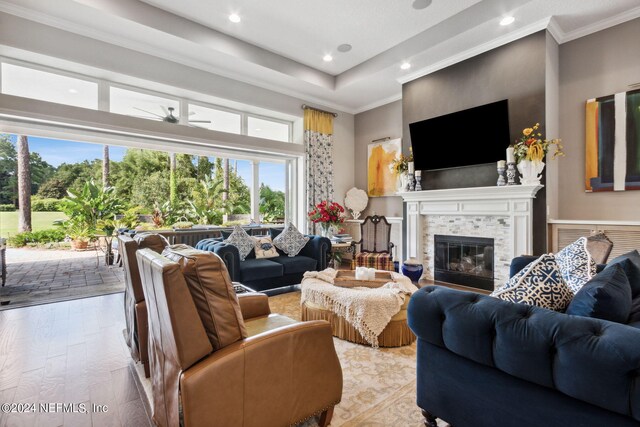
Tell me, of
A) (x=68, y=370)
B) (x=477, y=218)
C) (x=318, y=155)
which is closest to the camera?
(x=68, y=370)

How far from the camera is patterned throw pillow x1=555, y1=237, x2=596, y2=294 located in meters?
1.75

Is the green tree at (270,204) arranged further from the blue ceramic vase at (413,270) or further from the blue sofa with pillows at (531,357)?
the blue sofa with pillows at (531,357)

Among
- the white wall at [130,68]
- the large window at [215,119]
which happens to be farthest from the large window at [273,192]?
the large window at [215,119]

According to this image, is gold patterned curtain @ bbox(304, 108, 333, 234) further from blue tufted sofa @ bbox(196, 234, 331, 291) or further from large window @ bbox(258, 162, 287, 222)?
blue tufted sofa @ bbox(196, 234, 331, 291)

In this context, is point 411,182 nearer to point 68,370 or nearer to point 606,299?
point 606,299

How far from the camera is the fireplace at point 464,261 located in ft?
14.2

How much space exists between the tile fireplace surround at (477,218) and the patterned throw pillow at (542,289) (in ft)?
8.99

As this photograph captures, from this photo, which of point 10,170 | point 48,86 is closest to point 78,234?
point 10,170

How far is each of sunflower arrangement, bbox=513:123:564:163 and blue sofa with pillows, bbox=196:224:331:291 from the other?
281 cm

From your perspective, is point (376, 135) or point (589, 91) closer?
point (589, 91)

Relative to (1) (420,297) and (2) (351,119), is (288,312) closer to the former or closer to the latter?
(1) (420,297)

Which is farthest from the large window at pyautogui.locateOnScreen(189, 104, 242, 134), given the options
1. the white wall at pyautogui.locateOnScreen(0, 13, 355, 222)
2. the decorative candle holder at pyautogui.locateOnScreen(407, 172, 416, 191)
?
the decorative candle holder at pyautogui.locateOnScreen(407, 172, 416, 191)

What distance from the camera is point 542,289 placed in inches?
56.9

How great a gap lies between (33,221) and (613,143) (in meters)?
8.00
